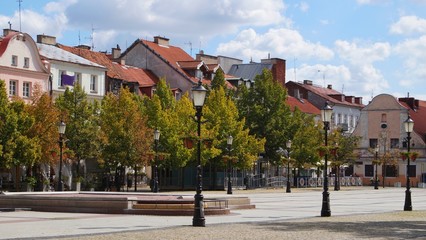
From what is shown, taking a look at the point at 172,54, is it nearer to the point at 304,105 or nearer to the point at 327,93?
Result: the point at 304,105

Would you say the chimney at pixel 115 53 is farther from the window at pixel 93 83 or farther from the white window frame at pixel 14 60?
the white window frame at pixel 14 60

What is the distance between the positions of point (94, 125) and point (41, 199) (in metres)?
28.7

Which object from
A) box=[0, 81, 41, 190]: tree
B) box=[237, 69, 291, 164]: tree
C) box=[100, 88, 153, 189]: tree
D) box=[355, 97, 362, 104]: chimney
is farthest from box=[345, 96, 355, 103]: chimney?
box=[0, 81, 41, 190]: tree

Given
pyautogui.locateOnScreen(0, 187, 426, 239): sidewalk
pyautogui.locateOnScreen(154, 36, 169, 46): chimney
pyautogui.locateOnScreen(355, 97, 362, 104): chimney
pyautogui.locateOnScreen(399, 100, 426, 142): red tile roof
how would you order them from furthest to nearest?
pyautogui.locateOnScreen(355, 97, 362, 104): chimney, pyautogui.locateOnScreen(399, 100, 426, 142): red tile roof, pyautogui.locateOnScreen(154, 36, 169, 46): chimney, pyautogui.locateOnScreen(0, 187, 426, 239): sidewalk

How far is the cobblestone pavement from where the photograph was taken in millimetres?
22906

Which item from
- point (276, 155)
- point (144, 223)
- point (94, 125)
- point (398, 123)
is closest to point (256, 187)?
point (276, 155)

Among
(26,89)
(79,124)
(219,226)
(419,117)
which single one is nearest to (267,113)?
(79,124)

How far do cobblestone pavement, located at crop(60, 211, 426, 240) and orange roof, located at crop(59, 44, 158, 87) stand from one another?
5294 cm

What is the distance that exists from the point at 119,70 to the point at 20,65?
57.2 feet

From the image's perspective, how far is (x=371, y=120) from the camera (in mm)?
105250

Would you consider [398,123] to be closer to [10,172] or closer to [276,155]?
[276,155]

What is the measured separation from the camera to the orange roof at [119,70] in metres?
81.0

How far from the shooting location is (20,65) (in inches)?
2675

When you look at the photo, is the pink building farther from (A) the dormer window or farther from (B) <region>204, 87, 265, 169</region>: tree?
(B) <region>204, 87, 265, 169</region>: tree
